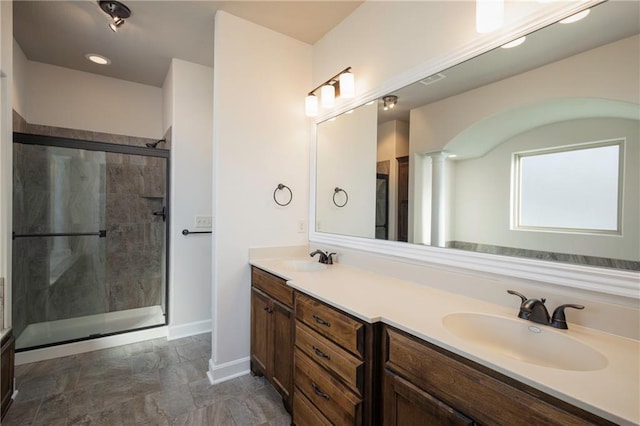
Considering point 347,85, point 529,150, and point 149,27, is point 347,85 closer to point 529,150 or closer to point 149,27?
point 529,150

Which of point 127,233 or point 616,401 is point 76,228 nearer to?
point 127,233

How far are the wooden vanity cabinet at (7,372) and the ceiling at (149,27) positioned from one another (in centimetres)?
234

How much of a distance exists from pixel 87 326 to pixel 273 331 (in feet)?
7.14

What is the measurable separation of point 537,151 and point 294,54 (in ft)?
6.70

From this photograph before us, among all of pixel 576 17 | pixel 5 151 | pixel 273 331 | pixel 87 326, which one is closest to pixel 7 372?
pixel 87 326

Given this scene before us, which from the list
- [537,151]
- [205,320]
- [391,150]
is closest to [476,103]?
[537,151]

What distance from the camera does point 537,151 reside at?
1.21 meters

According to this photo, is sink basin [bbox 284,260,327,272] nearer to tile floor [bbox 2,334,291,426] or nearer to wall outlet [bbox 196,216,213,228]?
tile floor [bbox 2,334,291,426]

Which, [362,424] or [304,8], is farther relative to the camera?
[304,8]

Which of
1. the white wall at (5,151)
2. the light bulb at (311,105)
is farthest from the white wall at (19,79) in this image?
the light bulb at (311,105)

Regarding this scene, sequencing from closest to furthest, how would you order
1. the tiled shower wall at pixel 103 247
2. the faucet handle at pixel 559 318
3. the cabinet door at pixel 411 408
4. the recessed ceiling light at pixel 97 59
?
the cabinet door at pixel 411 408, the faucet handle at pixel 559 318, the tiled shower wall at pixel 103 247, the recessed ceiling light at pixel 97 59

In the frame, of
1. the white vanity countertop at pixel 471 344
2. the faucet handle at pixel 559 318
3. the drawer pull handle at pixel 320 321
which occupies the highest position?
the faucet handle at pixel 559 318

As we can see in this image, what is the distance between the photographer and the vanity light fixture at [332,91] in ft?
6.71

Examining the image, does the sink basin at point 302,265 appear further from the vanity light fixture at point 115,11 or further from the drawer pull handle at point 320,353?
the vanity light fixture at point 115,11
